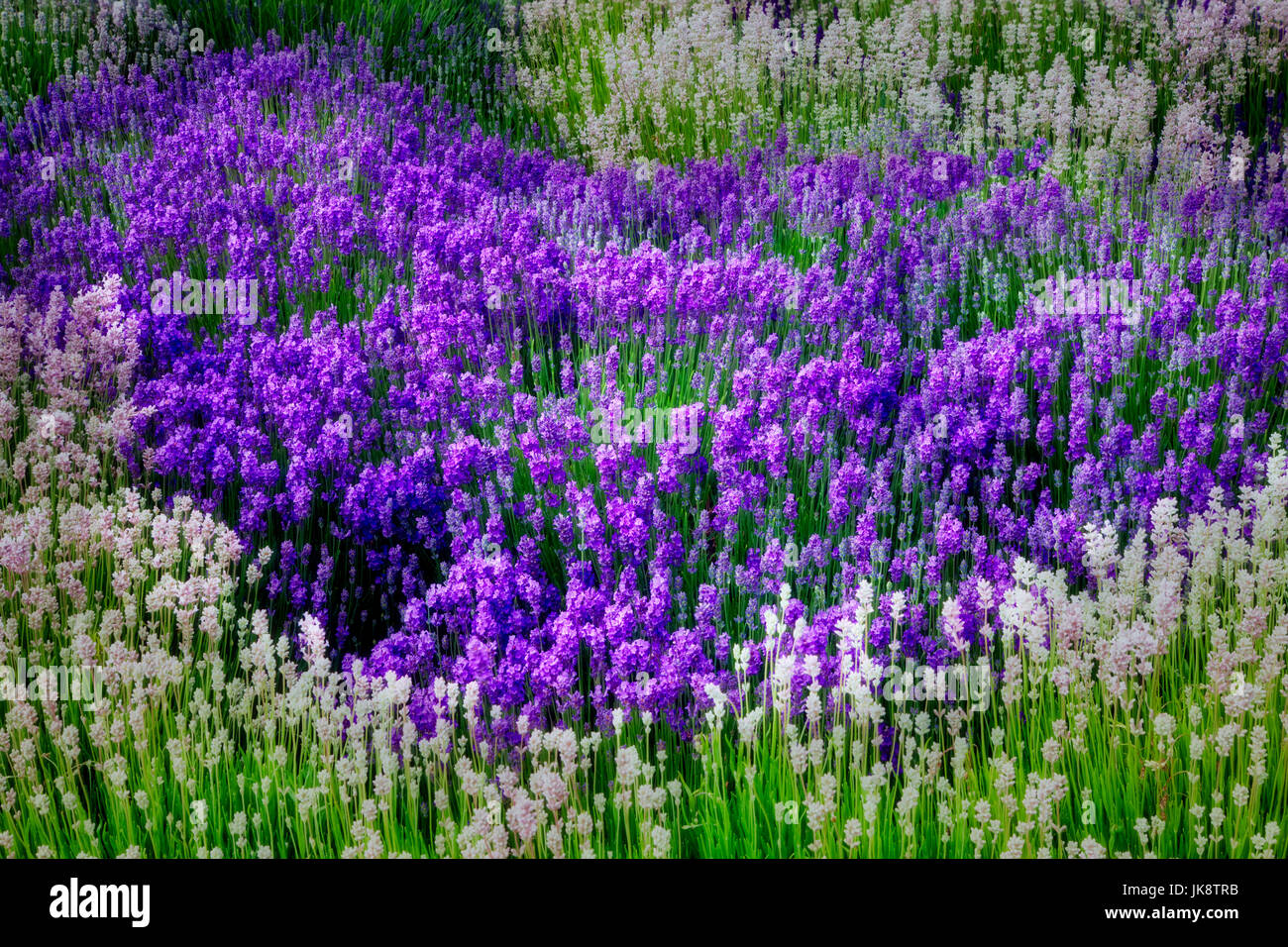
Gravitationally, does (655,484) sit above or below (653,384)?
below

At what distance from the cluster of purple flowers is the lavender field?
19mm

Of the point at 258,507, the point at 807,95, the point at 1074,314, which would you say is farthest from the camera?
the point at 807,95

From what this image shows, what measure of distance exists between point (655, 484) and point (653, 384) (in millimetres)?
373

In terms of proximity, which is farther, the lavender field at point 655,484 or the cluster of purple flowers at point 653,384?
the cluster of purple flowers at point 653,384

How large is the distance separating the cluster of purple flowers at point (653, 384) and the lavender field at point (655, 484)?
0.06 feet

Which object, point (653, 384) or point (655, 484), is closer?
point (655, 484)

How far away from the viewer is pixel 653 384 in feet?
10.2

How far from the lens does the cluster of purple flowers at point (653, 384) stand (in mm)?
2527

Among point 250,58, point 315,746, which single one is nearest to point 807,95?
point 250,58

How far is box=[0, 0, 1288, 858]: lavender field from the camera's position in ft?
6.71

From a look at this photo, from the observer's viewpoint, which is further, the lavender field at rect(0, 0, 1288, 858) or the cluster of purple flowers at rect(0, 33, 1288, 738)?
the cluster of purple flowers at rect(0, 33, 1288, 738)

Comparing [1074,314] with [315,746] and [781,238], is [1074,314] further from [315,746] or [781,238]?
[315,746]

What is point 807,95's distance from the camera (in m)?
5.76

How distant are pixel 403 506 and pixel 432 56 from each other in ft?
15.8
